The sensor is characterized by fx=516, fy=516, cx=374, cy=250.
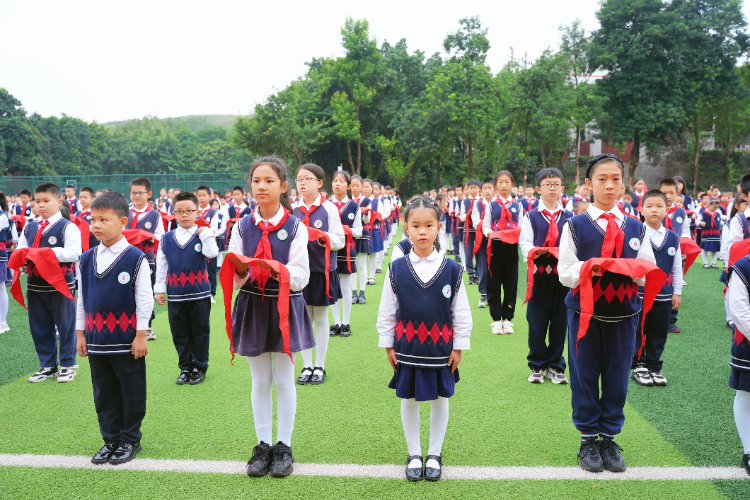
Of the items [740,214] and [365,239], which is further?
[365,239]

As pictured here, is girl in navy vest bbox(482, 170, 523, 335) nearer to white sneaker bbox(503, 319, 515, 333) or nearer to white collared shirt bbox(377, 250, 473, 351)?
white sneaker bbox(503, 319, 515, 333)

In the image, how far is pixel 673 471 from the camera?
302 cm

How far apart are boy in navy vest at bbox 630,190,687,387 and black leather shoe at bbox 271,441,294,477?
3.03 metres

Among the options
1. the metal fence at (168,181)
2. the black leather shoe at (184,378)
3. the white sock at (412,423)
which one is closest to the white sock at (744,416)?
the white sock at (412,423)

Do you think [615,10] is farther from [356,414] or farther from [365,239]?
[356,414]

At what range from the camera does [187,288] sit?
4660 mm

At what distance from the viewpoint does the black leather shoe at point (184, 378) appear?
4668 millimetres

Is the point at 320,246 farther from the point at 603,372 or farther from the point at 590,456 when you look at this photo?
the point at 590,456

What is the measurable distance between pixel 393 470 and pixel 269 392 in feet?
2.86

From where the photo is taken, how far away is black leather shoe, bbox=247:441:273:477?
301 centimetres

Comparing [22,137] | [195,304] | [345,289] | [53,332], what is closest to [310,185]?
[195,304]

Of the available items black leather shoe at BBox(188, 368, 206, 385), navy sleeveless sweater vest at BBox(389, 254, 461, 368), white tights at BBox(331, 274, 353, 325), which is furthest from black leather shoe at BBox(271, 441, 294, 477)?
white tights at BBox(331, 274, 353, 325)

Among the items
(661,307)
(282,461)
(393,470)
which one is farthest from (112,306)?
(661,307)

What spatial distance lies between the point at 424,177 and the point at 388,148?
518 centimetres
